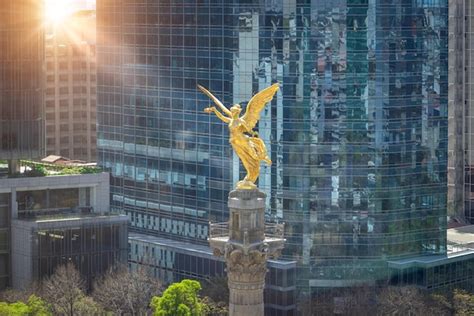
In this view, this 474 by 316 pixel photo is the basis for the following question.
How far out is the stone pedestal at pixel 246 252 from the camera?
4946 inches

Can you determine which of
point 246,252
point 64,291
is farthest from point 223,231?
point 64,291

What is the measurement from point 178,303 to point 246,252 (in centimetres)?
5217

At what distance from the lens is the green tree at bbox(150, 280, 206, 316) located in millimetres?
175625

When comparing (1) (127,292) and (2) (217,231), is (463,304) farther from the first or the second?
(2) (217,231)

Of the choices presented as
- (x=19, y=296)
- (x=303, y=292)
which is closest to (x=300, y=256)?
(x=303, y=292)

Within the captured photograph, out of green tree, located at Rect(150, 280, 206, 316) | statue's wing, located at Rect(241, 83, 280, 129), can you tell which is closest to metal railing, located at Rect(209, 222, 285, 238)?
statue's wing, located at Rect(241, 83, 280, 129)

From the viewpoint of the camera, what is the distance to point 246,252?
411 ft

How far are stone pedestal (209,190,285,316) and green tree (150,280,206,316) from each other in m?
49.1

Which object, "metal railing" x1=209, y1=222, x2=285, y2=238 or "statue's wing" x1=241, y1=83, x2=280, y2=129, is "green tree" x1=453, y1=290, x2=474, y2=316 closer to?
"metal railing" x1=209, y1=222, x2=285, y2=238

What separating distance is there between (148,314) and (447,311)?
29816 millimetres

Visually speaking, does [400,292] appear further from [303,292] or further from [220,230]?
[220,230]

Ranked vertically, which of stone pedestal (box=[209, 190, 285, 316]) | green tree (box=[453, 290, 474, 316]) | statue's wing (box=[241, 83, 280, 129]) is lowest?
green tree (box=[453, 290, 474, 316])

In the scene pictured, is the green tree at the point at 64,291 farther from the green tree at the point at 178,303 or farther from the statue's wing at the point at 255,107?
the statue's wing at the point at 255,107

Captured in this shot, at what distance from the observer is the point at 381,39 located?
7864 inches
